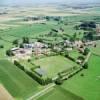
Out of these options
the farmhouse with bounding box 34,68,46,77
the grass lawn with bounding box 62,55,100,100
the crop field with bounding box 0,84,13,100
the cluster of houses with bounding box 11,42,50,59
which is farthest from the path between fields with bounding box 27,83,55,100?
the cluster of houses with bounding box 11,42,50,59

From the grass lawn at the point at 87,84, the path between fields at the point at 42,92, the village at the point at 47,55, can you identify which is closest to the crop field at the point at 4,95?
the path between fields at the point at 42,92

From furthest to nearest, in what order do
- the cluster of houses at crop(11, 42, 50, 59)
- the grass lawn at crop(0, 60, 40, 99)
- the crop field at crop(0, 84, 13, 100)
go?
the cluster of houses at crop(11, 42, 50, 59) < the grass lawn at crop(0, 60, 40, 99) < the crop field at crop(0, 84, 13, 100)

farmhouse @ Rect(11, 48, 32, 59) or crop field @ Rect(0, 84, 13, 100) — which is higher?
farmhouse @ Rect(11, 48, 32, 59)

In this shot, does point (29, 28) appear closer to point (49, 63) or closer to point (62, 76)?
point (49, 63)

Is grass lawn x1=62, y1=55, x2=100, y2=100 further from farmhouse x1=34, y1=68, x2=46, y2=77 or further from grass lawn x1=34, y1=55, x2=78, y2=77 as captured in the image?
farmhouse x1=34, y1=68, x2=46, y2=77

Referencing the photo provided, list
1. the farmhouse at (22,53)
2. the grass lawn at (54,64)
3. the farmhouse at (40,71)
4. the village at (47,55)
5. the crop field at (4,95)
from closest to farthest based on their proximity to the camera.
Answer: the crop field at (4,95) < the village at (47,55) < the farmhouse at (40,71) < the grass lawn at (54,64) < the farmhouse at (22,53)

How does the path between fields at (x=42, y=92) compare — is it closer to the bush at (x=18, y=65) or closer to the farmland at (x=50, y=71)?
the farmland at (x=50, y=71)

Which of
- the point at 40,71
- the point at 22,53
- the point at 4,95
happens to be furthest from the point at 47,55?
the point at 4,95

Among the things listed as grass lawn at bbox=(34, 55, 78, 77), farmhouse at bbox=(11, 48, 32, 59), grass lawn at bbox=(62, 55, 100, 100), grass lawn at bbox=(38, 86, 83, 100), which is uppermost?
farmhouse at bbox=(11, 48, 32, 59)
